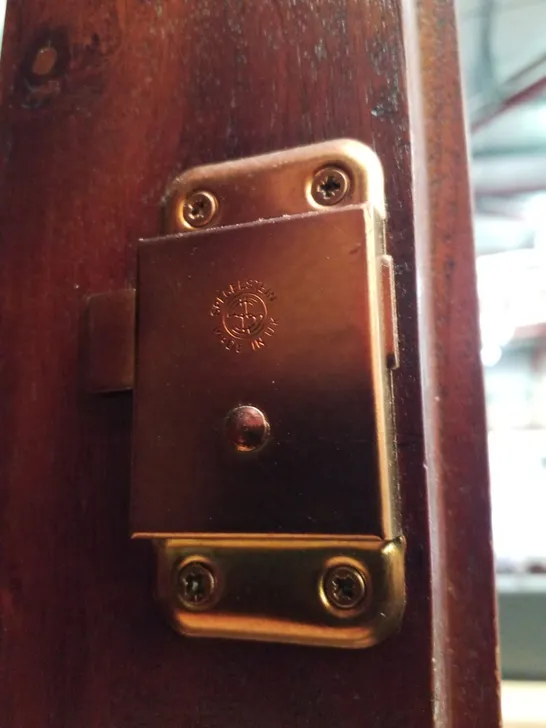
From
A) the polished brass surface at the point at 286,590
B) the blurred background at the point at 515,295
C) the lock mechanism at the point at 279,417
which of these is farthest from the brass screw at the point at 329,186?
the blurred background at the point at 515,295

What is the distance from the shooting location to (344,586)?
0.24 m

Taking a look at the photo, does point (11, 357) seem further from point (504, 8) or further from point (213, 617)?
point (504, 8)

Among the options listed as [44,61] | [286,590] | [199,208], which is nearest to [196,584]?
[286,590]

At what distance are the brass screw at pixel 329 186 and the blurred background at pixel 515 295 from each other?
0.60m

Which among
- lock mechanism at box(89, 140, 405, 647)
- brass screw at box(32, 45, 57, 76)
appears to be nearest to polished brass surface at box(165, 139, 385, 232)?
lock mechanism at box(89, 140, 405, 647)

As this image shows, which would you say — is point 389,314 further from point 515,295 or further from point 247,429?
point 515,295

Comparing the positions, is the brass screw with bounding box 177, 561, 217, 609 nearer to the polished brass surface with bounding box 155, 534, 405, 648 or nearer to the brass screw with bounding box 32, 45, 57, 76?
the polished brass surface with bounding box 155, 534, 405, 648

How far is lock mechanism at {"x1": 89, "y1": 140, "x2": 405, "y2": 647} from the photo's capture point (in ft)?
0.76

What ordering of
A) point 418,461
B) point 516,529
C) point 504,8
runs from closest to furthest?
point 418,461
point 504,8
point 516,529

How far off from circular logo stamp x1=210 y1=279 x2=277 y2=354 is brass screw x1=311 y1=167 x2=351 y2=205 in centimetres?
5

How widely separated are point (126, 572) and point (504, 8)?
3.15ft

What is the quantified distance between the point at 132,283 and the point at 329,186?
101 mm

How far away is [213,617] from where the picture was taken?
25cm

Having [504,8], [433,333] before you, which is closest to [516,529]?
[504,8]
